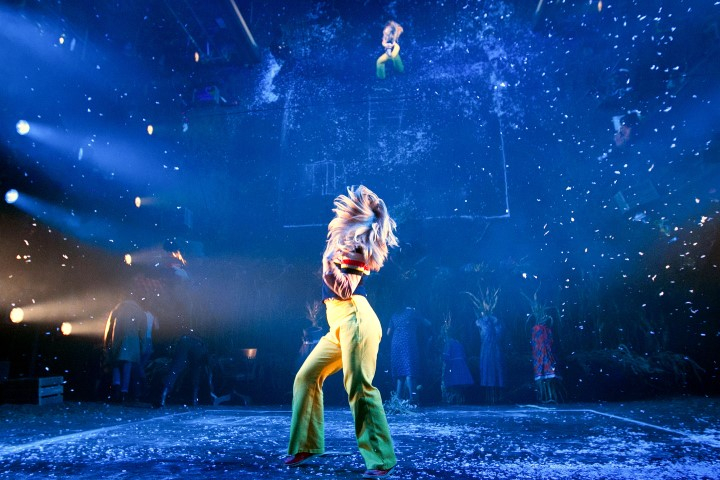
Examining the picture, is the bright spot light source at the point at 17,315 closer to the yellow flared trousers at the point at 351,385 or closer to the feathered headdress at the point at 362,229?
the yellow flared trousers at the point at 351,385

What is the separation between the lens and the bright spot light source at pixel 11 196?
631 centimetres

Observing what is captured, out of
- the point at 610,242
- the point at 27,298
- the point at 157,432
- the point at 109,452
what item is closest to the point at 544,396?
the point at 610,242

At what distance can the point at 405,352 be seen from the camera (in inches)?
295

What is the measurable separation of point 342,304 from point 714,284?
9.34m

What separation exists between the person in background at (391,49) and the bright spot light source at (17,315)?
9.21 meters

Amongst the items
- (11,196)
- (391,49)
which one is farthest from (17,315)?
(391,49)

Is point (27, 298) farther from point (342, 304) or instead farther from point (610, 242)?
point (610, 242)

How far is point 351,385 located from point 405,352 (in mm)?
5175

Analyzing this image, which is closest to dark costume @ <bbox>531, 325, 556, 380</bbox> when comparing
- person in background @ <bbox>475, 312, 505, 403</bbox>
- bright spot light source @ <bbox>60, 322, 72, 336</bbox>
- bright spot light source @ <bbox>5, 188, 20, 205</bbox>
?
person in background @ <bbox>475, 312, 505, 403</bbox>

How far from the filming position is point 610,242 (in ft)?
31.7

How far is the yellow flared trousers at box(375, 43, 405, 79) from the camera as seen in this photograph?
1084cm

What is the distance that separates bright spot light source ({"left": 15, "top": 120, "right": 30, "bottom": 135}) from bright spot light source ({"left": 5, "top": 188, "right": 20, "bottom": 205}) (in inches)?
35.2

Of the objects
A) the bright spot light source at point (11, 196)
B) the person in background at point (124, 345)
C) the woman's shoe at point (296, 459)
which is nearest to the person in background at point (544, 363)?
the woman's shoe at point (296, 459)

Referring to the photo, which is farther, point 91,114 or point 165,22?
point 165,22
